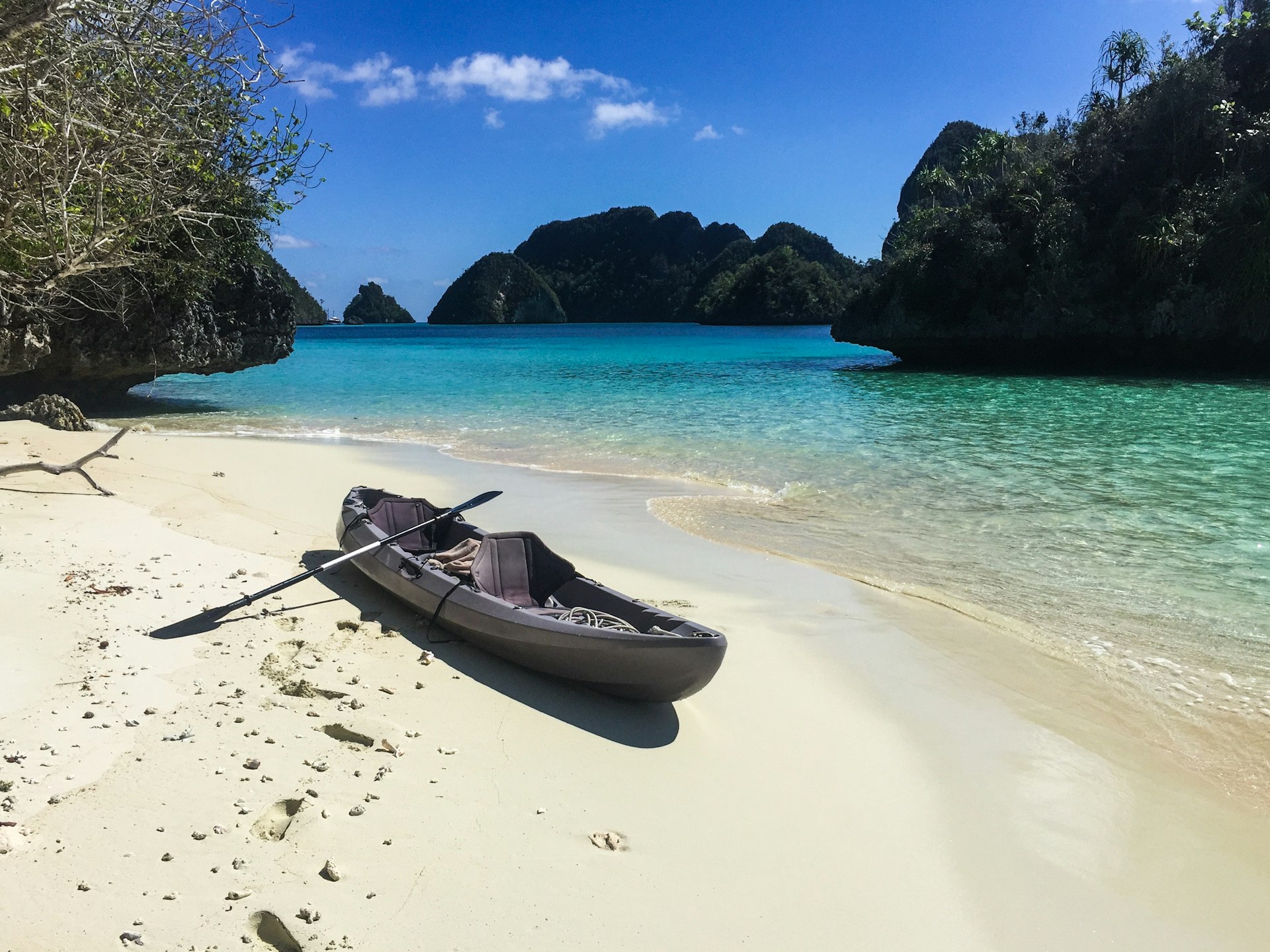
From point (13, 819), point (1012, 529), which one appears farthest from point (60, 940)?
point (1012, 529)

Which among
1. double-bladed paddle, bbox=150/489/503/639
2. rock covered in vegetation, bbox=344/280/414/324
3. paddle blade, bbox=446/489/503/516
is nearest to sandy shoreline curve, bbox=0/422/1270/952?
double-bladed paddle, bbox=150/489/503/639

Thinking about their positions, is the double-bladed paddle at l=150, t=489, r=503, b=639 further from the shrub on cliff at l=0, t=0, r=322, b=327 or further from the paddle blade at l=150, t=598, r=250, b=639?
the shrub on cliff at l=0, t=0, r=322, b=327

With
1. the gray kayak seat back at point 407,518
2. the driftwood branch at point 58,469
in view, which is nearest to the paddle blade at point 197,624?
the gray kayak seat back at point 407,518

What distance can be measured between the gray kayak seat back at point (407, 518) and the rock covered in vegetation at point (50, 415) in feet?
30.5

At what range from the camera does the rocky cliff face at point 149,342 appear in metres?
15.1

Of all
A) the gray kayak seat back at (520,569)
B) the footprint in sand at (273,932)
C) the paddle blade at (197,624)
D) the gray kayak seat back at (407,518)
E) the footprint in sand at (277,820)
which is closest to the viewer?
the footprint in sand at (273,932)

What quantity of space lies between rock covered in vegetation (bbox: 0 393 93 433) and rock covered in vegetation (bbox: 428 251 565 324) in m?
142

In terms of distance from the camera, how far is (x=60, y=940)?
2.58 metres

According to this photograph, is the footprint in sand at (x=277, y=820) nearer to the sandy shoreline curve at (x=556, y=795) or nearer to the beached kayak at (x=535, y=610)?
the sandy shoreline curve at (x=556, y=795)

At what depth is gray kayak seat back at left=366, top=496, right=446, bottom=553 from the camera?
6.66 metres

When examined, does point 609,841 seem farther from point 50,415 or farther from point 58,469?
point 50,415

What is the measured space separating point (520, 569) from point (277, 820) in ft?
8.70

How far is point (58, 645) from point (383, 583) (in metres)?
2.01

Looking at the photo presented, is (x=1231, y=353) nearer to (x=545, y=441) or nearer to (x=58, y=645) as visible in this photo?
(x=545, y=441)
